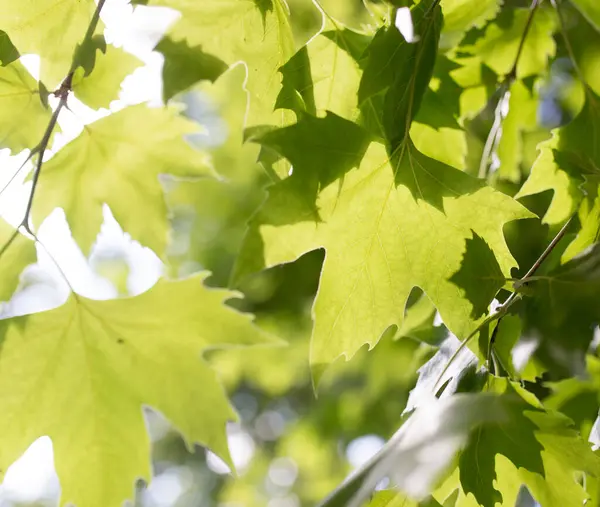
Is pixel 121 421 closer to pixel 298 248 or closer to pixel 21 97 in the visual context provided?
pixel 298 248

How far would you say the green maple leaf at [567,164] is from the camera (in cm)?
80

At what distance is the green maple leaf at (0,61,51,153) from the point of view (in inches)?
31.6

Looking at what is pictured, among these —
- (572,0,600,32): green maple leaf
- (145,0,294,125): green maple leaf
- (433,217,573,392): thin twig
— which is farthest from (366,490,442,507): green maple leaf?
(572,0,600,32): green maple leaf

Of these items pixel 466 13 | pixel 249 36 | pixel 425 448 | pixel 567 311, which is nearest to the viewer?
pixel 425 448

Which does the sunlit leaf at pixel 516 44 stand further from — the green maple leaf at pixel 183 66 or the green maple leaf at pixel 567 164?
the green maple leaf at pixel 183 66

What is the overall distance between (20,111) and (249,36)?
274 mm

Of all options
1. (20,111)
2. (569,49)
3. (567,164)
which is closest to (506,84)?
(569,49)

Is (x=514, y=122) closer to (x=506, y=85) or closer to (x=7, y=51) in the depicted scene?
(x=506, y=85)

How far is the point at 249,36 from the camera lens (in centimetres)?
78

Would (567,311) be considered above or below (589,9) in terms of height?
below

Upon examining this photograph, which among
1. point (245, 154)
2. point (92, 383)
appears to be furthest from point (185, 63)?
point (245, 154)

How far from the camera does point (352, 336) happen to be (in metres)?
0.75

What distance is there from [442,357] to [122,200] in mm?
412

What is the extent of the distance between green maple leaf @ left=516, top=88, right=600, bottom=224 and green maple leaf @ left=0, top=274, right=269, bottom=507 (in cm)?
39
